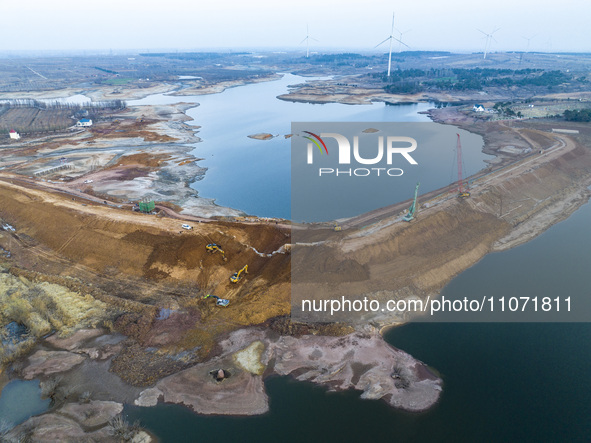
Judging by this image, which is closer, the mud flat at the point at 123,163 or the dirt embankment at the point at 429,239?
the dirt embankment at the point at 429,239

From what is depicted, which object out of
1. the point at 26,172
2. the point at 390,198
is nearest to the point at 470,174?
the point at 390,198

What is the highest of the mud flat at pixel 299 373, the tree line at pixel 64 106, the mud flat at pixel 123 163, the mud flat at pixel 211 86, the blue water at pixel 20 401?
the mud flat at pixel 211 86

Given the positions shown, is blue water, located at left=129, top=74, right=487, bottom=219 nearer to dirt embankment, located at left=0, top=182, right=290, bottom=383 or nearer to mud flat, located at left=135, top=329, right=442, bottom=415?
dirt embankment, located at left=0, top=182, right=290, bottom=383

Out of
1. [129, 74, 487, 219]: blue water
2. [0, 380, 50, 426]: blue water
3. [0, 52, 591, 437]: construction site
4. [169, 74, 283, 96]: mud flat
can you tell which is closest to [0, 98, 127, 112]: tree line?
[129, 74, 487, 219]: blue water

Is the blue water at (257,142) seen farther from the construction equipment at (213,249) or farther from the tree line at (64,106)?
the tree line at (64,106)

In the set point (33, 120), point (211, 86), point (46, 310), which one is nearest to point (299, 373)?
point (46, 310)

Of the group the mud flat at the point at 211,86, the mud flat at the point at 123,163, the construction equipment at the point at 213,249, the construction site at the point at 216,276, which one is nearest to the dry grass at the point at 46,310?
the construction site at the point at 216,276

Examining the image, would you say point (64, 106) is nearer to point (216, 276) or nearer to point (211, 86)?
point (211, 86)
